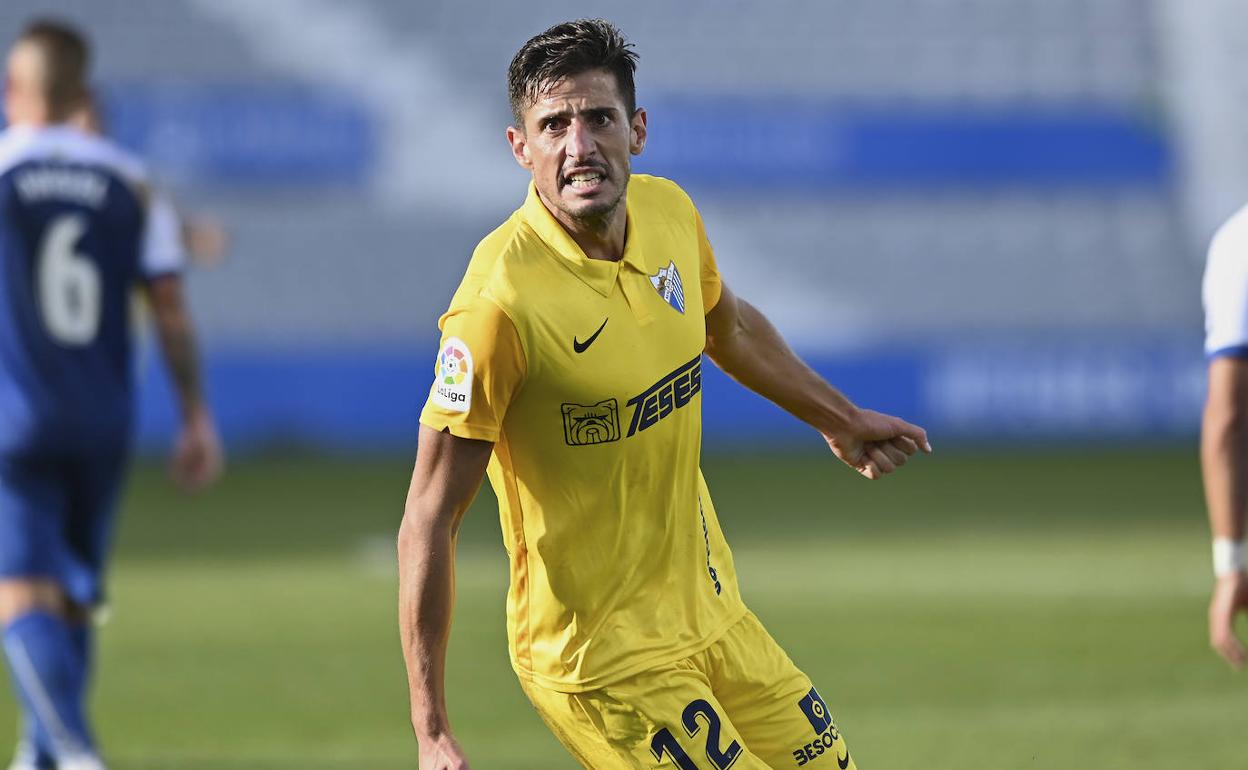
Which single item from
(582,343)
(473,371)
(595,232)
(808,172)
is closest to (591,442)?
(582,343)

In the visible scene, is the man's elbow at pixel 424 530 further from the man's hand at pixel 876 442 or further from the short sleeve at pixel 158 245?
the short sleeve at pixel 158 245

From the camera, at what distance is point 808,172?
21.6 m

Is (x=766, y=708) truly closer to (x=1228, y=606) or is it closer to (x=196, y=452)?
(x=1228, y=606)

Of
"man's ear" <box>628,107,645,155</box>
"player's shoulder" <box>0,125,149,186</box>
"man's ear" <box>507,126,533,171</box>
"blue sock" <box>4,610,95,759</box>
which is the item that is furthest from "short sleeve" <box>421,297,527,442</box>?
"player's shoulder" <box>0,125,149,186</box>

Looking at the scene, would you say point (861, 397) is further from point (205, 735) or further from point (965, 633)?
point (205, 735)

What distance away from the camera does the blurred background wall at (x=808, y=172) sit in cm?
2073

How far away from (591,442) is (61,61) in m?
3.28

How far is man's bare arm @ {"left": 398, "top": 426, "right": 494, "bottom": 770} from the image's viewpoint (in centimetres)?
376

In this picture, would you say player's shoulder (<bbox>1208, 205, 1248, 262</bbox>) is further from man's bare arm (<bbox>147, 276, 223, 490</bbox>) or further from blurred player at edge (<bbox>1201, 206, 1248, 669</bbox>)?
man's bare arm (<bbox>147, 276, 223, 490</bbox>)

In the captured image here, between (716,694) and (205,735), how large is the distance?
405 cm

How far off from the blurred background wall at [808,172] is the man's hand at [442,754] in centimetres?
1623

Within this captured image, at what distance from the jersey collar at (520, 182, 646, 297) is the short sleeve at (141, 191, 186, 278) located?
299 centimetres

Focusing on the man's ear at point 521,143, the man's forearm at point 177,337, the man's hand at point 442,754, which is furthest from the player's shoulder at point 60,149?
the man's hand at point 442,754

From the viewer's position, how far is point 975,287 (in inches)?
862
